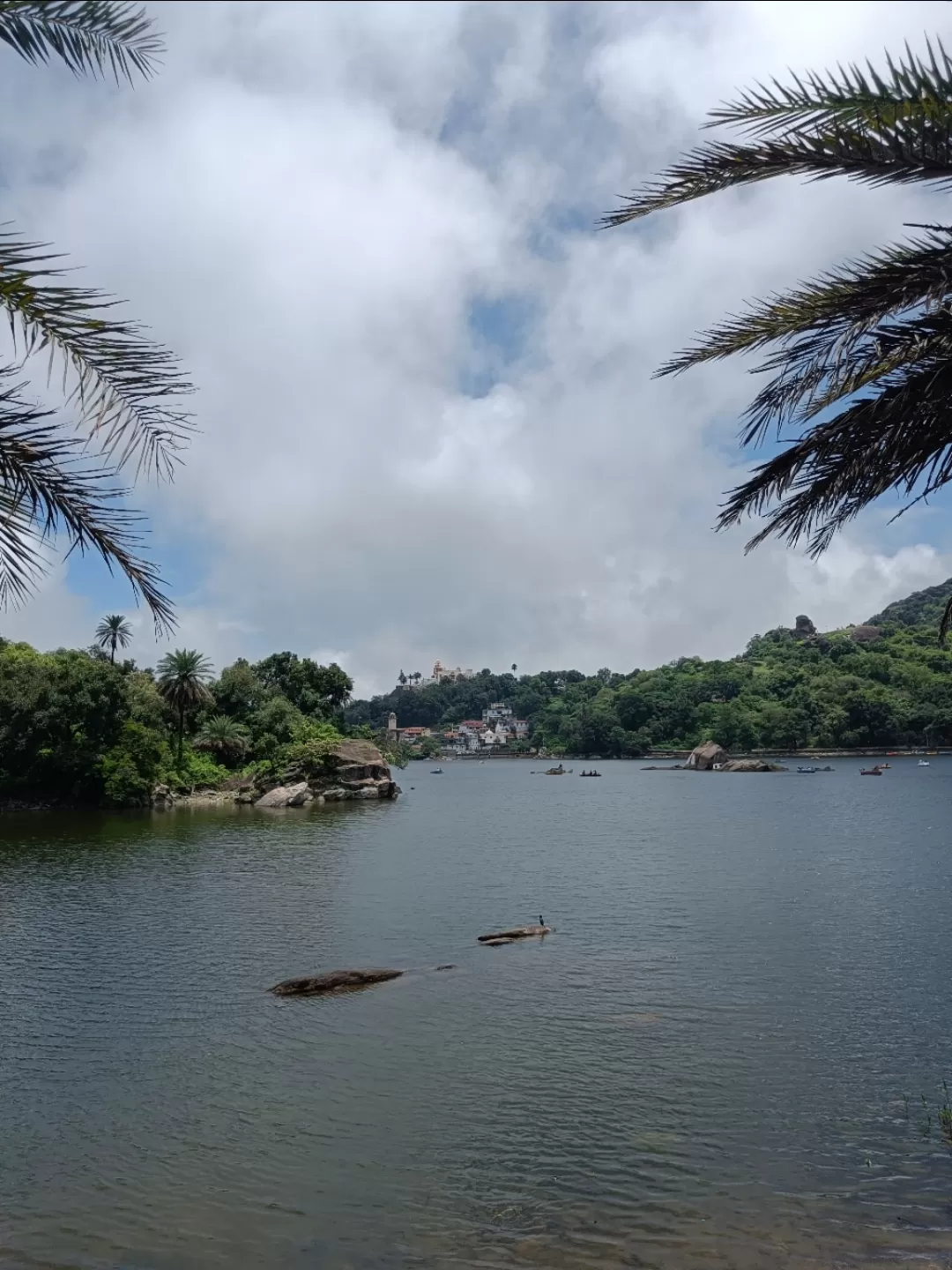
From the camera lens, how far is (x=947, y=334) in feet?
23.1

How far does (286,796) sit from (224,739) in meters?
10.0

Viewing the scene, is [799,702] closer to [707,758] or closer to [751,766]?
[707,758]

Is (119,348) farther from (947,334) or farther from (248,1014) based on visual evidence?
(248,1014)

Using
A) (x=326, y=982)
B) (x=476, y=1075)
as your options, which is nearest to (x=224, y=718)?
(x=326, y=982)

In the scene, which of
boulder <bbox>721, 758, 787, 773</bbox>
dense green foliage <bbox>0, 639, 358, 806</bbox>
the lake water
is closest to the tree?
dense green foliage <bbox>0, 639, 358, 806</bbox>

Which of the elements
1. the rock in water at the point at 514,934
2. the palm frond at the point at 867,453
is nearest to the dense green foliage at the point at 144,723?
the rock in water at the point at 514,934

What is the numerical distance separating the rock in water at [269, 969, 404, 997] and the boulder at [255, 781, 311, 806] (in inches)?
1892

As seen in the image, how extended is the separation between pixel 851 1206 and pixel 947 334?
8.72m

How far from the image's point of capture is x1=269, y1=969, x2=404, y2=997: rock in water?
18.4 m

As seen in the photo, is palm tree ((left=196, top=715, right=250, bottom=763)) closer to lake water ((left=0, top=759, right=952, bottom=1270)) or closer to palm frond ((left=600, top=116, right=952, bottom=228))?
lake water ((left=0, top=759, right=952, bottom=1270))

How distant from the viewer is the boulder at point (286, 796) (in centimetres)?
6606

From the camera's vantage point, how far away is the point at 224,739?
7338cm

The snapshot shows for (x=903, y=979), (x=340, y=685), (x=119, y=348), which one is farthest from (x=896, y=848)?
(x=340, y=685)

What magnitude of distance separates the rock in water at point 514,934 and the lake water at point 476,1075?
0.67 meters
